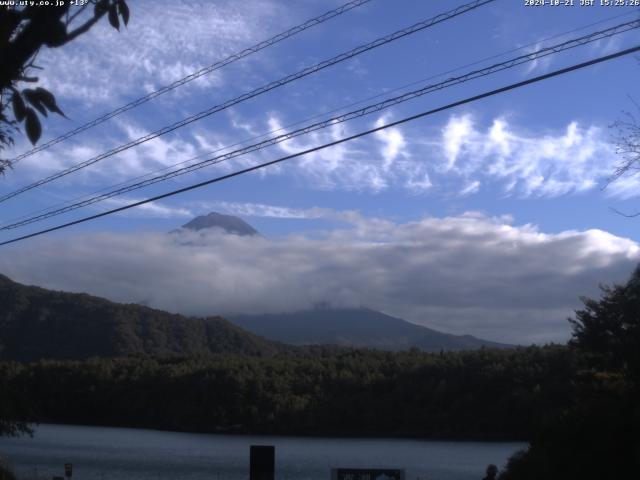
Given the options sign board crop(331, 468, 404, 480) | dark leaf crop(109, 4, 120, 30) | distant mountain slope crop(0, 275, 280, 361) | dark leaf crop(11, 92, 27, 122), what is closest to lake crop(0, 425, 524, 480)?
sign board crop(331, 468, 404, 480)

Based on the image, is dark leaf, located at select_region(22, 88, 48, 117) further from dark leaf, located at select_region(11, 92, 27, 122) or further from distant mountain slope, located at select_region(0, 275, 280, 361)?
distant mountain slope, located at select_region(0, 275, 280, 361)

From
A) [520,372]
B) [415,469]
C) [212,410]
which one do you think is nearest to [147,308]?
[212,410]

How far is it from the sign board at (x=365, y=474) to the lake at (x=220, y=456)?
16598 mm

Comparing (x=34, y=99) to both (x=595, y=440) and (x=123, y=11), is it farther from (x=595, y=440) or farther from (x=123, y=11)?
(x=595, y=440)

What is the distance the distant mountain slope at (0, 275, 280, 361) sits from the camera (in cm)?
8844

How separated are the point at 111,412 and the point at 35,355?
67.8ft

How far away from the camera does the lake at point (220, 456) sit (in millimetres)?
34969

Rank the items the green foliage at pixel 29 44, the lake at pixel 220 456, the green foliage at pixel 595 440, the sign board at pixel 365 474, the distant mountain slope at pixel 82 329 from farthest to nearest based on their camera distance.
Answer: the distant mountain slope at pixel 82 329 < the lake at pixel 220 456 < the sign board at pixel 365 474 < the green foliage at pixel 595 440 < the green foliage at pixel 29 44

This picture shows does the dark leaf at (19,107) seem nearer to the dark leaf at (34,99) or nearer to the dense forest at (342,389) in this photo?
the dark leaf at (34,99)

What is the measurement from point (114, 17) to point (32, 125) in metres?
0.82

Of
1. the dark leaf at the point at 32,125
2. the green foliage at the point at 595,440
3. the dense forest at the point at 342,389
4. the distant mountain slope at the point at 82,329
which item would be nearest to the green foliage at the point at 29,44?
the dark leaf at the point at 32,125

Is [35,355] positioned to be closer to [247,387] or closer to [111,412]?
[111,412]

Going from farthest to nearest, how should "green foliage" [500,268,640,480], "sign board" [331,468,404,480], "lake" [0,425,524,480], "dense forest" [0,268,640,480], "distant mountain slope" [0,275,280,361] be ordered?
"distant mountain slope" [0,275,280,361], "lake" [0,425,524,480], "dense forest" [0,268,640,480], "sign board" [331,468,404,480], "green foliage" [500,268,640,480]

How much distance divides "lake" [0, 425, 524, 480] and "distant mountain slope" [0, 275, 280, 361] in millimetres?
32028
